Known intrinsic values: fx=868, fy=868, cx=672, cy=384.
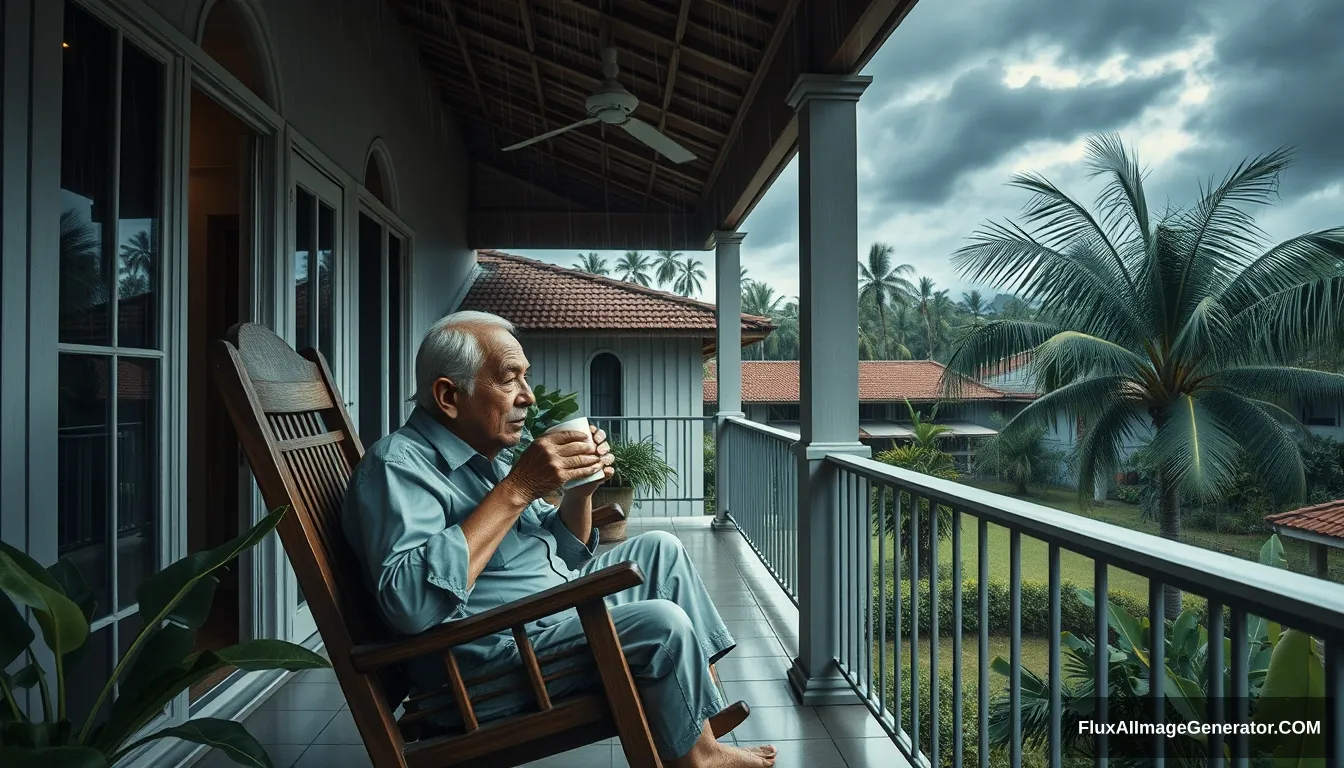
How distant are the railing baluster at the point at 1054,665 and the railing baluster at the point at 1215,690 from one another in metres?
0.33

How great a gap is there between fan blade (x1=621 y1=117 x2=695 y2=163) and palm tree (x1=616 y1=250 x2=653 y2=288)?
175 feet

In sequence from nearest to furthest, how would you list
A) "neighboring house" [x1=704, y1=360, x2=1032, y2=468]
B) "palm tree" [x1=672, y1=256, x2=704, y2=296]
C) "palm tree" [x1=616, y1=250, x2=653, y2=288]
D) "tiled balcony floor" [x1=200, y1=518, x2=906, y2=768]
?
"tiled balcony floor" [x1=200, y1=518, x2=906, y2=768] → "neighboring house" [x1=704, y1=360, x2=1032, y2=468] → "palm tree" [x1=616, y1=250, x2=653, y2=288] → "palm tree" [x1=672, y1=256, x2=704, y2=296]

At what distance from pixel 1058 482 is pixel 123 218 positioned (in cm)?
1920

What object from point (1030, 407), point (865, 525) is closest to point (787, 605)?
point (865, 525)

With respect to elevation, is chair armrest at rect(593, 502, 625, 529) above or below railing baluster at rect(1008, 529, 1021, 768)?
above

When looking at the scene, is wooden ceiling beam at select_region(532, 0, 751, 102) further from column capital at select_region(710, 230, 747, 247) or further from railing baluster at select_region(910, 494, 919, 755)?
railing baluster at select_region(910, 494, 919, 755)

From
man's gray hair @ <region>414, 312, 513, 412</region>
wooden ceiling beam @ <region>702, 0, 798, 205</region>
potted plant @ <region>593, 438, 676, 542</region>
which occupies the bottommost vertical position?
potted plant @ <region>593, 438, 676, 542</region>

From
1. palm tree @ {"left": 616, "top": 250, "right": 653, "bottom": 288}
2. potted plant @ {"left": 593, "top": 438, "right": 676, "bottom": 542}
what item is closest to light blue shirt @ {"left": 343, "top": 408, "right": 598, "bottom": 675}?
potted plant @ {"left": 593, "top": 438, "right": 676, "bottom": 542}

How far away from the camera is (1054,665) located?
1.49 meters

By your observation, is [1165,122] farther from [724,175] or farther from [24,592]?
[24,592]

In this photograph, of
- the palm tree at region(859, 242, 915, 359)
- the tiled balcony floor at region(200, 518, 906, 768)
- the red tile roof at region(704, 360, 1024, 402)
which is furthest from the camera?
the palm tree at region(859, 242, 915, 359)

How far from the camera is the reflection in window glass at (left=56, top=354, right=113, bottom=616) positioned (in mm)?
1937

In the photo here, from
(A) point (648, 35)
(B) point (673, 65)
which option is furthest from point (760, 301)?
(A) point (648, 35)

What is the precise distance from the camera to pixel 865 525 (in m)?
2.76
